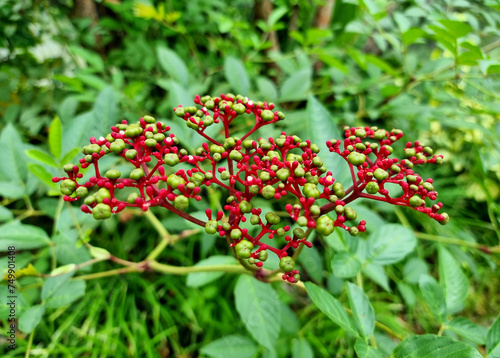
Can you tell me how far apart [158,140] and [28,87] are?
1.47 m

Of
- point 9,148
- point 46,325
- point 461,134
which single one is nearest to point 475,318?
point 461,134

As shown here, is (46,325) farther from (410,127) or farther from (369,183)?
(410,127)

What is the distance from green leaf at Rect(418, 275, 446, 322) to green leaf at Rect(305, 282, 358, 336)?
28 cm

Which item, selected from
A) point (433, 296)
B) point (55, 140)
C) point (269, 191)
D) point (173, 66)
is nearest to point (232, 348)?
point (433, 296)

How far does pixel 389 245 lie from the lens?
97cm

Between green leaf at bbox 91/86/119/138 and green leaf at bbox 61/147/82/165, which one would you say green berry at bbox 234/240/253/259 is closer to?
green leaf at bbox 61/147/82/165

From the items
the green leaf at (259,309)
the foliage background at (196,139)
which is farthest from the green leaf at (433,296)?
the green leaf at (259,309)

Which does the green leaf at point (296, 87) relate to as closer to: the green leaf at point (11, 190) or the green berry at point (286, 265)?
the green berry at point (286, 265)

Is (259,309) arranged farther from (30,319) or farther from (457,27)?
(457,27)

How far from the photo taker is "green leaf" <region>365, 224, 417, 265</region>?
95 cm

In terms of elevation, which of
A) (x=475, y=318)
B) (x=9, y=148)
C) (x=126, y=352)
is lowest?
(x=475, y=318)

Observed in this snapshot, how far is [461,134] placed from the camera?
8.14 ft

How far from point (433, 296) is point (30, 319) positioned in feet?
3.79

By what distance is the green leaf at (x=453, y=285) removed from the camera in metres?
0.90
